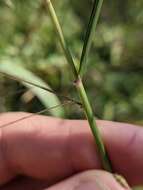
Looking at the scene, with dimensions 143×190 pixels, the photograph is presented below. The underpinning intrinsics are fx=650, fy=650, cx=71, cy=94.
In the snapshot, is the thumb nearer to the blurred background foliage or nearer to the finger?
the finger

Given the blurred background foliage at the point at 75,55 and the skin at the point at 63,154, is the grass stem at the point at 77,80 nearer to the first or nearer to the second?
the skin at the point at 63,154

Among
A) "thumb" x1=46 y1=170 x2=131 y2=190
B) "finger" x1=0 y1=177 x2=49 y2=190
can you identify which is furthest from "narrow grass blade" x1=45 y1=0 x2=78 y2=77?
"finger" x1=0 y1=177 x2=49 y2=190

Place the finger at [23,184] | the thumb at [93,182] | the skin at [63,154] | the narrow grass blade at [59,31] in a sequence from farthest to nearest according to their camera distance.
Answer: the finger at [23,184] → the skin at [63,154] → the thumb at [93,182] → the narrow grass blade at [59,31]

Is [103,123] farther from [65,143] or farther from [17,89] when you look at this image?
[17,89]

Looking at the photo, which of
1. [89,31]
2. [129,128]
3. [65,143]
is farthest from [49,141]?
[89,31]

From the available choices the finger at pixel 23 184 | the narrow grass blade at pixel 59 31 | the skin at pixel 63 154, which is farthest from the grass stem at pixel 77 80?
the finger at pixel 23 184

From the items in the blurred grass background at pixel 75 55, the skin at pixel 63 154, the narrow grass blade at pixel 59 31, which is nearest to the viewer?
the narrow grass blade at pixel 59 31

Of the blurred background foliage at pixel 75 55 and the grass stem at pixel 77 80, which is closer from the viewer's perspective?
the grass stem at pixel 77 80

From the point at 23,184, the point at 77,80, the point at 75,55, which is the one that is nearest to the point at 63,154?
the point at 23,184
